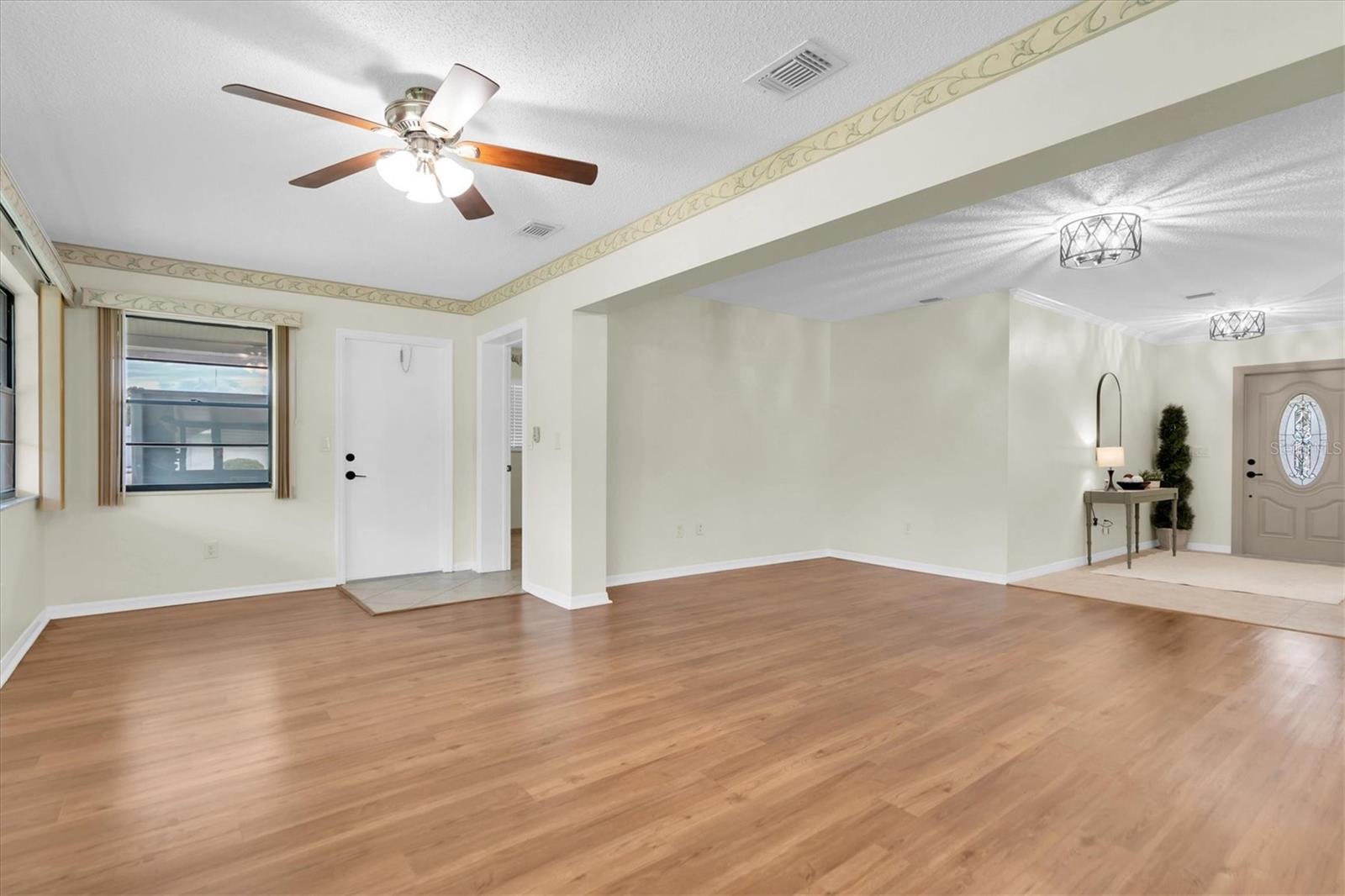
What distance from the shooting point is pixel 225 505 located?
525 centimetres

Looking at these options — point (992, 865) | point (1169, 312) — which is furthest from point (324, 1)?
point (1169, 312)

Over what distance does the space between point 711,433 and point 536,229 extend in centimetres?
282

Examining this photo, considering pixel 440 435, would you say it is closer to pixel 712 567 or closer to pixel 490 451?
pixel 490 451

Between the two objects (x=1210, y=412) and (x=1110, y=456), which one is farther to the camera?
(x=1210, y=412)

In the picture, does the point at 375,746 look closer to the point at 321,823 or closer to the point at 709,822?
the point at 321,823

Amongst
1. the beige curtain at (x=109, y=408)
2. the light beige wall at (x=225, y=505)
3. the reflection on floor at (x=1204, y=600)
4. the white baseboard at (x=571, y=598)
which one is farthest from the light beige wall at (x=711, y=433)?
the beige curtain at (x=109, y=408)

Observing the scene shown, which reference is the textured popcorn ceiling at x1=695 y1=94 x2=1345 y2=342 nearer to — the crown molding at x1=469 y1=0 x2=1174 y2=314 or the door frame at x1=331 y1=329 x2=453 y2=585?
the crown molding at x1=469 y1=0 x2=1174 y2=314

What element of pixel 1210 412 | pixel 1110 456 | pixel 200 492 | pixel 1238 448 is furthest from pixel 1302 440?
pixel 200 492

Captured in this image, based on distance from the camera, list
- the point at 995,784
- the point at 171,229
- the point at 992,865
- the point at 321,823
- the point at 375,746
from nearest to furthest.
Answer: the point at 992,865 → the point at 321,823 → the point at 995,784 → the point at 375,746 → the point at 171,229

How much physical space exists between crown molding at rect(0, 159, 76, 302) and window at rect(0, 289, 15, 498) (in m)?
0.28

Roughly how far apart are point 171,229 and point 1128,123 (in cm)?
525

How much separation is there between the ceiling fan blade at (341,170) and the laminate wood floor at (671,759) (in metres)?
2.38

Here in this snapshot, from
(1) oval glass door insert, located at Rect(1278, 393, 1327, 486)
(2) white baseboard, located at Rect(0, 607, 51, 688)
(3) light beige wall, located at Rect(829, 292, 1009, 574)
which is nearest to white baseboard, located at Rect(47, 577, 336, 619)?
(2) white baseboard, located at Rect(0, 607, 51, 688)

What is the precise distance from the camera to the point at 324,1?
7.18 ft
